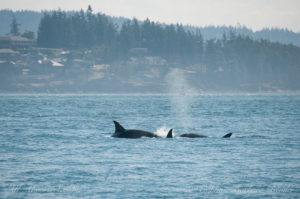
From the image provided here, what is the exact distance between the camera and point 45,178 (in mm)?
23031

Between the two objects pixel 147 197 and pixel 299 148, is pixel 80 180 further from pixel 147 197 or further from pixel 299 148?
pixel 299 148

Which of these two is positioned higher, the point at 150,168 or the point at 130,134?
the point at 150,168

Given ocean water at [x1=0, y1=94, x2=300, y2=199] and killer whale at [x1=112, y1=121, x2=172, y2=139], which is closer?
ocean water at [x1=0, y1=94, x2=300, y2=199]

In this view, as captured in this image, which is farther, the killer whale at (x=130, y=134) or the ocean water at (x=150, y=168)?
the killer whale at (x=130, y=134)

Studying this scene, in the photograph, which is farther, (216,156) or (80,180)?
(216,156)

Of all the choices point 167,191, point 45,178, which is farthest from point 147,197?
point 45,178

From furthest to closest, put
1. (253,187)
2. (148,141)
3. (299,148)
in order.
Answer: (148,141) < (299,148) < (253,187)

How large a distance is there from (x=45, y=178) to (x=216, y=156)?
10.7 meters

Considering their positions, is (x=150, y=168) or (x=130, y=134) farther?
(x=130, y=134)

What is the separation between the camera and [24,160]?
28000 mm

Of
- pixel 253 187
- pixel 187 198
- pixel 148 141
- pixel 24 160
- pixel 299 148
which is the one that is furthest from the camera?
pixel 148 141

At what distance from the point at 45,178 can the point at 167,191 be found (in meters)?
6.09

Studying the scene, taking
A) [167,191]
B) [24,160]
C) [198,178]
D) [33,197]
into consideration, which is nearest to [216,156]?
[198,178]

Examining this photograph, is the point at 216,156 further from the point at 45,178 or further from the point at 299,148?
the point at 45,178
